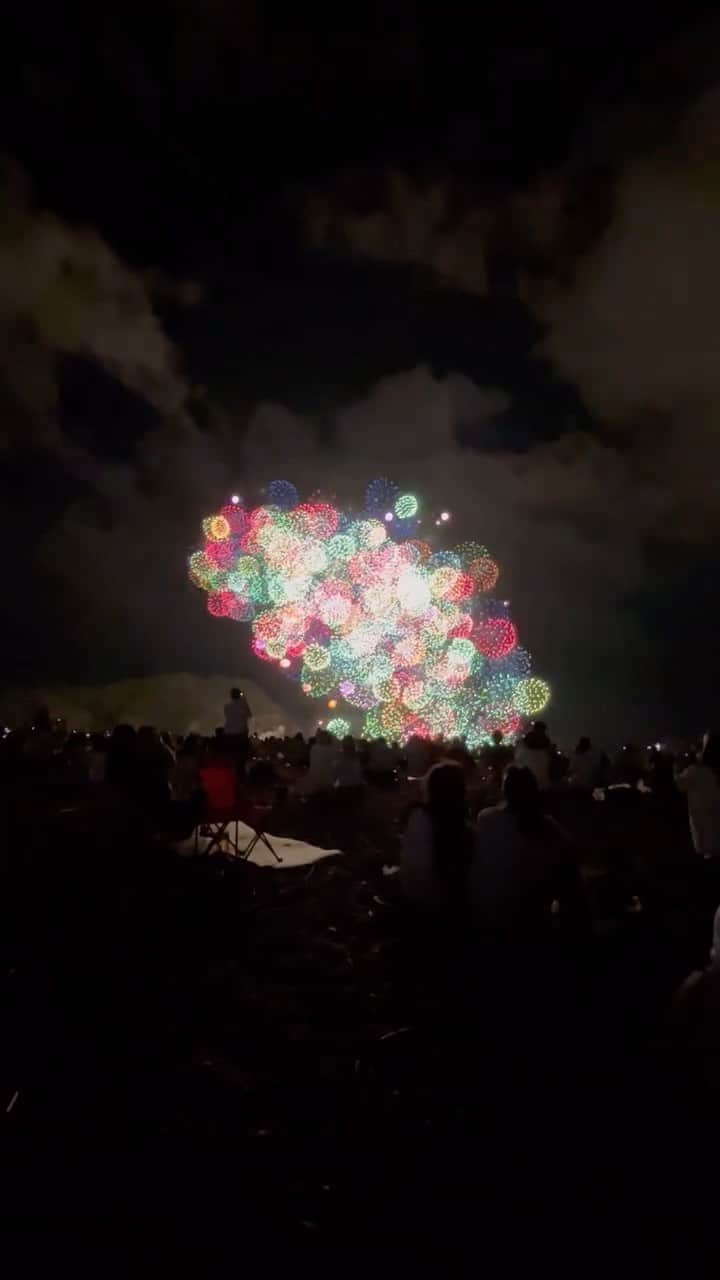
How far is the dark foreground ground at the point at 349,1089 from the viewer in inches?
102

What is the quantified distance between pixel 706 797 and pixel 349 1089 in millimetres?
4374

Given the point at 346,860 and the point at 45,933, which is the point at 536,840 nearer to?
the point at 45,933

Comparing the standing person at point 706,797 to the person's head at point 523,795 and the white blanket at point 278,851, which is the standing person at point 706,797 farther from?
the white blanket at point 278,851

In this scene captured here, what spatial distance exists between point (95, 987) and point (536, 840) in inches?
102

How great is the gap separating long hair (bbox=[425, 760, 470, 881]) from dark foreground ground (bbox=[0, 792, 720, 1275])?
0.50 meters

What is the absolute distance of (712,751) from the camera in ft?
22.6

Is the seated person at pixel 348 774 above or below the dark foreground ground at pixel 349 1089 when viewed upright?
above

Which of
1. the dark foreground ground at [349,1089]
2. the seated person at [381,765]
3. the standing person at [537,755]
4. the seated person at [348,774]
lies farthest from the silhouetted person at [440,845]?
the seated person at [381,765]

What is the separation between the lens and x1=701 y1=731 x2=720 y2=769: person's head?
22.5 ft

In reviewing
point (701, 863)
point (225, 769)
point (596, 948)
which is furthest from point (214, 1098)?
point (701, 863)

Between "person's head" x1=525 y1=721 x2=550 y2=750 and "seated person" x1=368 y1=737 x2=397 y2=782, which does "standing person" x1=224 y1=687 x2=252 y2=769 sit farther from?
"person's head" x1=525 y1=721 x2=550 y2=750

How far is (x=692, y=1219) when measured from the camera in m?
2.60

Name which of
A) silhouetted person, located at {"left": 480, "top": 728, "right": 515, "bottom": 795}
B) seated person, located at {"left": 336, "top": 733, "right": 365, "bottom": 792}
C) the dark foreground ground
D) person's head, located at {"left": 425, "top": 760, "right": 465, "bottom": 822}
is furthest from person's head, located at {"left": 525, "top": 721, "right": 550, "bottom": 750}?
person's head, located at {"left": 425, "top": 760, "right": 465, "bottom": 822}

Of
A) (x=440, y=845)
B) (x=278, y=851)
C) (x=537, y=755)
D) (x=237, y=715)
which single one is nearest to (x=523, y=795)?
(x=440, y=845)
